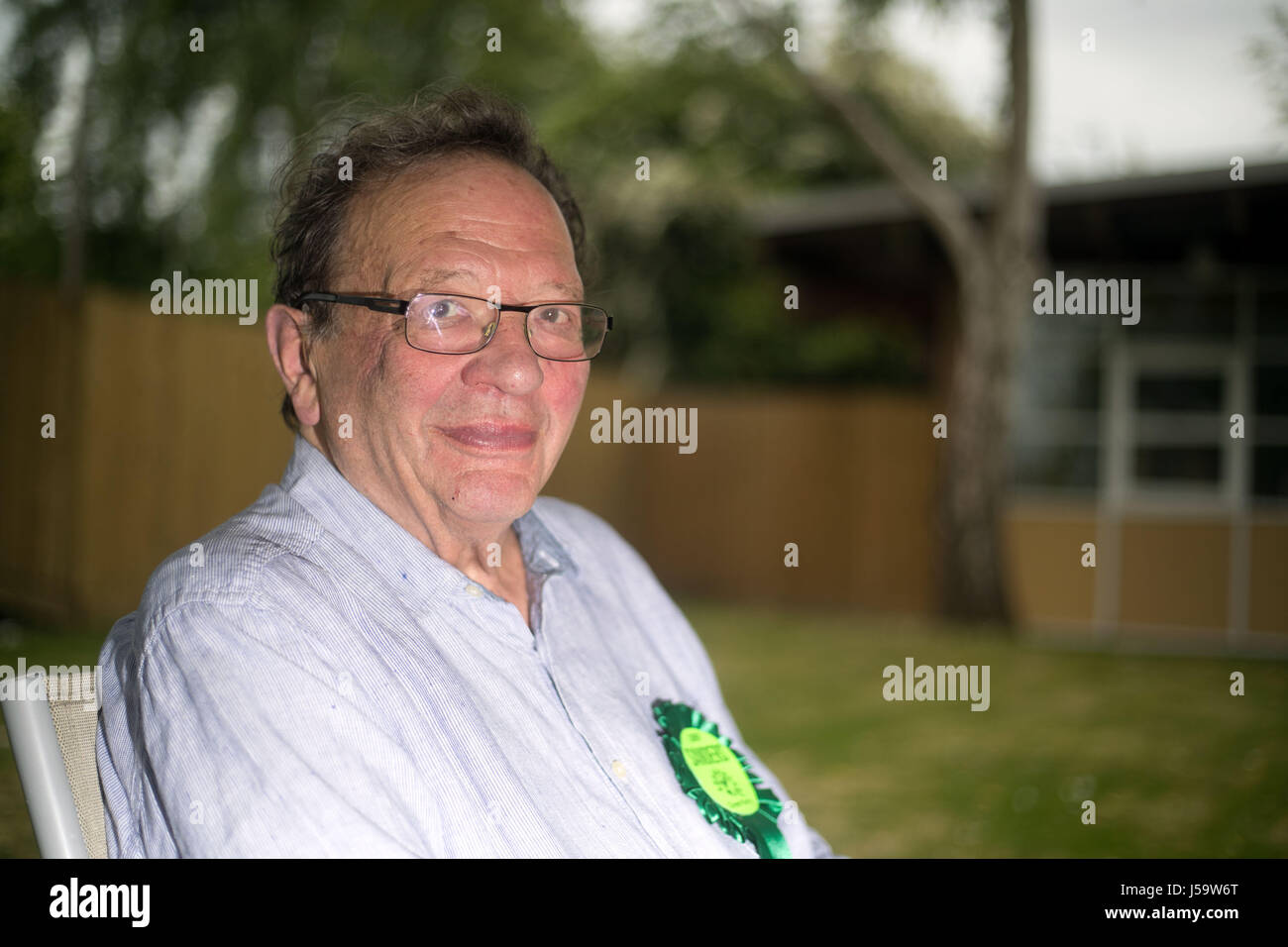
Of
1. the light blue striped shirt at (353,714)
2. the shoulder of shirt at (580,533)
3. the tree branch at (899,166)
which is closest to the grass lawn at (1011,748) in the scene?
the shoulder of shirt at (580,533)

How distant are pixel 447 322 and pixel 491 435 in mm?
173

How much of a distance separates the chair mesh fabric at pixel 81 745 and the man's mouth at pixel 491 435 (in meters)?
0.56

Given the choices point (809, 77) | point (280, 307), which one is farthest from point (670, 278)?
point (280, 307)

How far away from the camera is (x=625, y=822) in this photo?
144cm

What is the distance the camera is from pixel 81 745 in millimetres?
1293

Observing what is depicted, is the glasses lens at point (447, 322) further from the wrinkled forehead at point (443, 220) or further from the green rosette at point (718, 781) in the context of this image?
the green rosette at point (718, 781)

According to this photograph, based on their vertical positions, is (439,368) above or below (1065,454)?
above

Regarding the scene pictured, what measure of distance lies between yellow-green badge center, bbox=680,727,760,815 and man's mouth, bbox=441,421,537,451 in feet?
1.73

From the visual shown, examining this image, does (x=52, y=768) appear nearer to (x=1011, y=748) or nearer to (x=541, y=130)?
(x=541, y=130)

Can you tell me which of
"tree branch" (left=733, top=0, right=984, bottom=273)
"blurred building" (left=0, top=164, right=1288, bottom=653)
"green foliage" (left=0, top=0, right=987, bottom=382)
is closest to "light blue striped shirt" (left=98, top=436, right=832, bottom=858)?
"green foliage" (left=0, top=0, right=987, bottom=382)

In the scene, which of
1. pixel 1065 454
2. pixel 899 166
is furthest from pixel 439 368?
pixel 1065 454

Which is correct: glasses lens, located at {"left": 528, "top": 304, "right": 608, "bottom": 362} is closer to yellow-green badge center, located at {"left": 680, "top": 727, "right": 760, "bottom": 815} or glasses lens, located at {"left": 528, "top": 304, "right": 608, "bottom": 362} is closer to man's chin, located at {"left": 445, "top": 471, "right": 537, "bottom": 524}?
man's chin, located at {"left": 445, "top": 471, "right": 537, "bottom": 524}

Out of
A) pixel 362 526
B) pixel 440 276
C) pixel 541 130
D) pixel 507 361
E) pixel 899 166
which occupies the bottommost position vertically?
pixel 362 526
